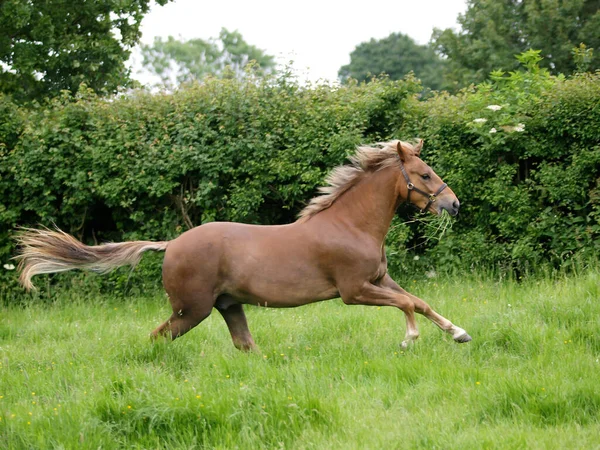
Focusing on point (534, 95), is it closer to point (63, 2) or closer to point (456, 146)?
point (456, 146)

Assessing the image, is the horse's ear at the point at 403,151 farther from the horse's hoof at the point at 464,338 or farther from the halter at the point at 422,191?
the horse's hoof at the point at 464,338

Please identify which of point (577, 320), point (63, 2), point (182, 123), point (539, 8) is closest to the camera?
point (577, 320)

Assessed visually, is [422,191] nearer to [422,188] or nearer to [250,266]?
[422,188]

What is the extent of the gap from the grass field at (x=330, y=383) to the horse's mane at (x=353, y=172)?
4.41 feet

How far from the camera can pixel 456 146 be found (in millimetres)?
9797

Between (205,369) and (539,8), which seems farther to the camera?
(539,8)

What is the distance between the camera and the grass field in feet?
15.7

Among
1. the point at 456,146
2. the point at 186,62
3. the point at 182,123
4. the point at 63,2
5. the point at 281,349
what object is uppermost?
the point at 186,62

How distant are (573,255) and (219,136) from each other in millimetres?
5129

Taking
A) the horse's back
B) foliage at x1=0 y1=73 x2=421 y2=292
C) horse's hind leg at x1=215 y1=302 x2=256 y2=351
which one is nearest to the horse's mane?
the horse's back

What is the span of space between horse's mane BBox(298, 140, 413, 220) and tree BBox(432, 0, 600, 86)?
1772cm

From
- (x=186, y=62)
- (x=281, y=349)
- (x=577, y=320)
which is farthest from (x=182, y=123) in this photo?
(x=186, y=62)

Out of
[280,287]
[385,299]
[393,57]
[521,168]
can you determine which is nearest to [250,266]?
[280,287]

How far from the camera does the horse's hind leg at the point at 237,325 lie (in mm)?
7055
